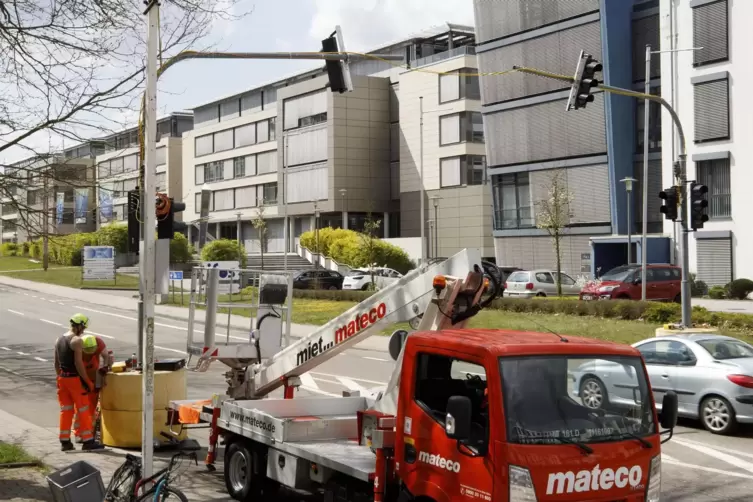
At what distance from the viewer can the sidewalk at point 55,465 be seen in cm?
974

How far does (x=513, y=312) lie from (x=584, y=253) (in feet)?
70.8

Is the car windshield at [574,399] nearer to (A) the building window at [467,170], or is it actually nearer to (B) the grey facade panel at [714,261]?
(B) the grey facade panel at [714,261]

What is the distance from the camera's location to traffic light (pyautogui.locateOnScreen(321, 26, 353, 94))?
13406 mm

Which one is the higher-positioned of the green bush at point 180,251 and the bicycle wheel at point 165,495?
the green bush at point 180,251

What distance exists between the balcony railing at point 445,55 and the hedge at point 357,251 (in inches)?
547

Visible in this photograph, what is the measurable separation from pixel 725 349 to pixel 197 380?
10.9 m

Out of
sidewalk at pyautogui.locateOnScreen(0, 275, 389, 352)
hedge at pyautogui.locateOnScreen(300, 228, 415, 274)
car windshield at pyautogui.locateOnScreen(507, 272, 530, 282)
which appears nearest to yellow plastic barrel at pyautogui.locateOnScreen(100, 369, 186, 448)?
sidewalk at pyautogui.locateOnScreen(0, 275, 389, 352)

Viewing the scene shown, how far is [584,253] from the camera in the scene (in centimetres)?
5253

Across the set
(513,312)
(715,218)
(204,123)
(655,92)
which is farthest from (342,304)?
(204,123)

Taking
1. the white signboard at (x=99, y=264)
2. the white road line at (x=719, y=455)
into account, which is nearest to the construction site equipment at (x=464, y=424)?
the white road line at (x=719, y=455)

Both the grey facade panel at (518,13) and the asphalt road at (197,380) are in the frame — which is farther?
the grey facade panel at (518,13)

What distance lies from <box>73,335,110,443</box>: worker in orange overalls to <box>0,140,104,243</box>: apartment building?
2198mm

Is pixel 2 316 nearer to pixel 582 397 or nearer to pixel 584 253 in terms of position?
pixel 584 253

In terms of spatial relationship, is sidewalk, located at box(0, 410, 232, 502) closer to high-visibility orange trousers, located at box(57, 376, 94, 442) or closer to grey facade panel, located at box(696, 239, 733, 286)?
high-visibility orange trousers, located at box(57, 376, 94, 442)
